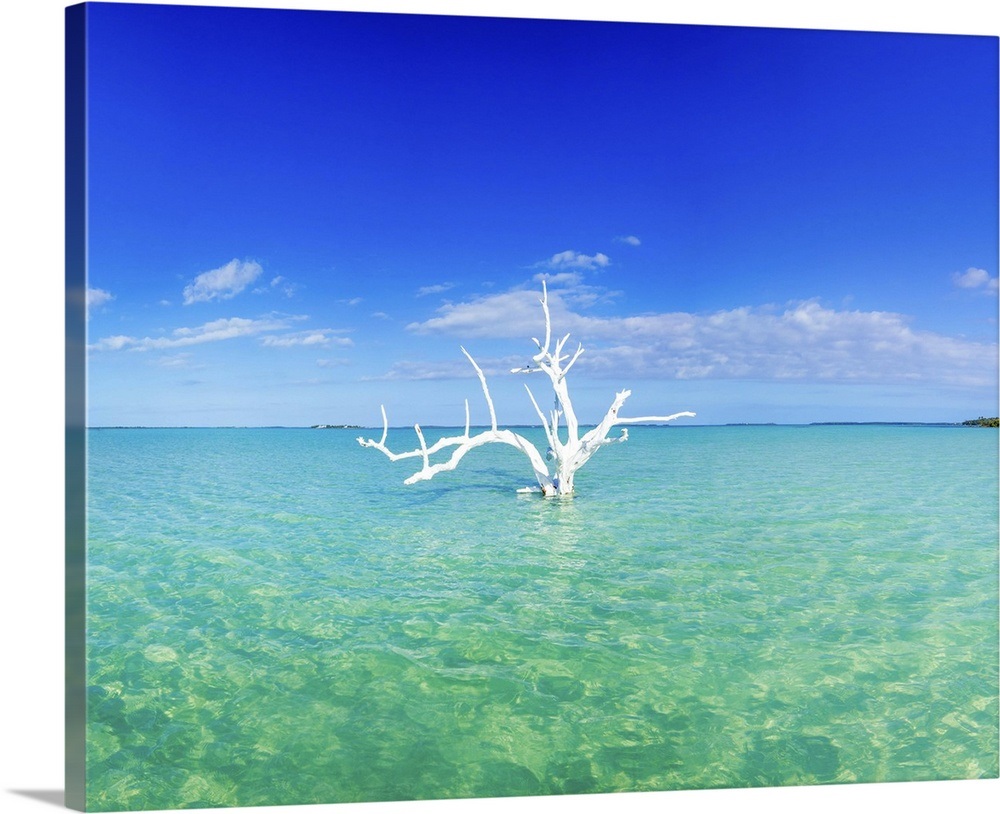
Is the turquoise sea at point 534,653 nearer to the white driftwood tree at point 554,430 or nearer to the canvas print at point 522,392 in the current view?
the canvas print at point 522,392

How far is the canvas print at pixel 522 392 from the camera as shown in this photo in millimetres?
3123

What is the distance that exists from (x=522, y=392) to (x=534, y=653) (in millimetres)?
4346

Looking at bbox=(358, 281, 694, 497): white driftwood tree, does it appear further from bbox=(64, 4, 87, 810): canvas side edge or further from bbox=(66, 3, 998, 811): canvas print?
bbox=(64, 4, 87, 810): canvas side edge

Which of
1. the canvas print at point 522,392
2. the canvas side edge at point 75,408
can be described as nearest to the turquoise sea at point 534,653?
the canvas print at point 522,392

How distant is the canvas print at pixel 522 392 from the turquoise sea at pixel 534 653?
0.07 ft

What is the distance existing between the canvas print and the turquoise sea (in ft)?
0.07

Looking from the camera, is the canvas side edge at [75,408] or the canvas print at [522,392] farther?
the canvas print at [522,392]

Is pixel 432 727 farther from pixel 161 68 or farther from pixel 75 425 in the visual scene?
pixel 161 68

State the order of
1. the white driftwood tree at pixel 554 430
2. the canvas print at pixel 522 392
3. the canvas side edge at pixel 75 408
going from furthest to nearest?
1. the white driftwood tree at pixel 554 430
2. the canvas print at pixel 522 392
3. the canvas side edge at pixel 75 408

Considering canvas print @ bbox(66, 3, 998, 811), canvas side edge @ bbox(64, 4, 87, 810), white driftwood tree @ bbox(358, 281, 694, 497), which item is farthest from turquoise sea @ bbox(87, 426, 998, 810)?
white driftwood tree @ bbox(358, 281, 694, 497)

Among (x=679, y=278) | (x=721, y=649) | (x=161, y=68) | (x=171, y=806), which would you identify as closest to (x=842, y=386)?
(x=679, y=278)

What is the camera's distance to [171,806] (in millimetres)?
2877

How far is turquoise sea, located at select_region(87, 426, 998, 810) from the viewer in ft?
9.93

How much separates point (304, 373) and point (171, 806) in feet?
34.6
